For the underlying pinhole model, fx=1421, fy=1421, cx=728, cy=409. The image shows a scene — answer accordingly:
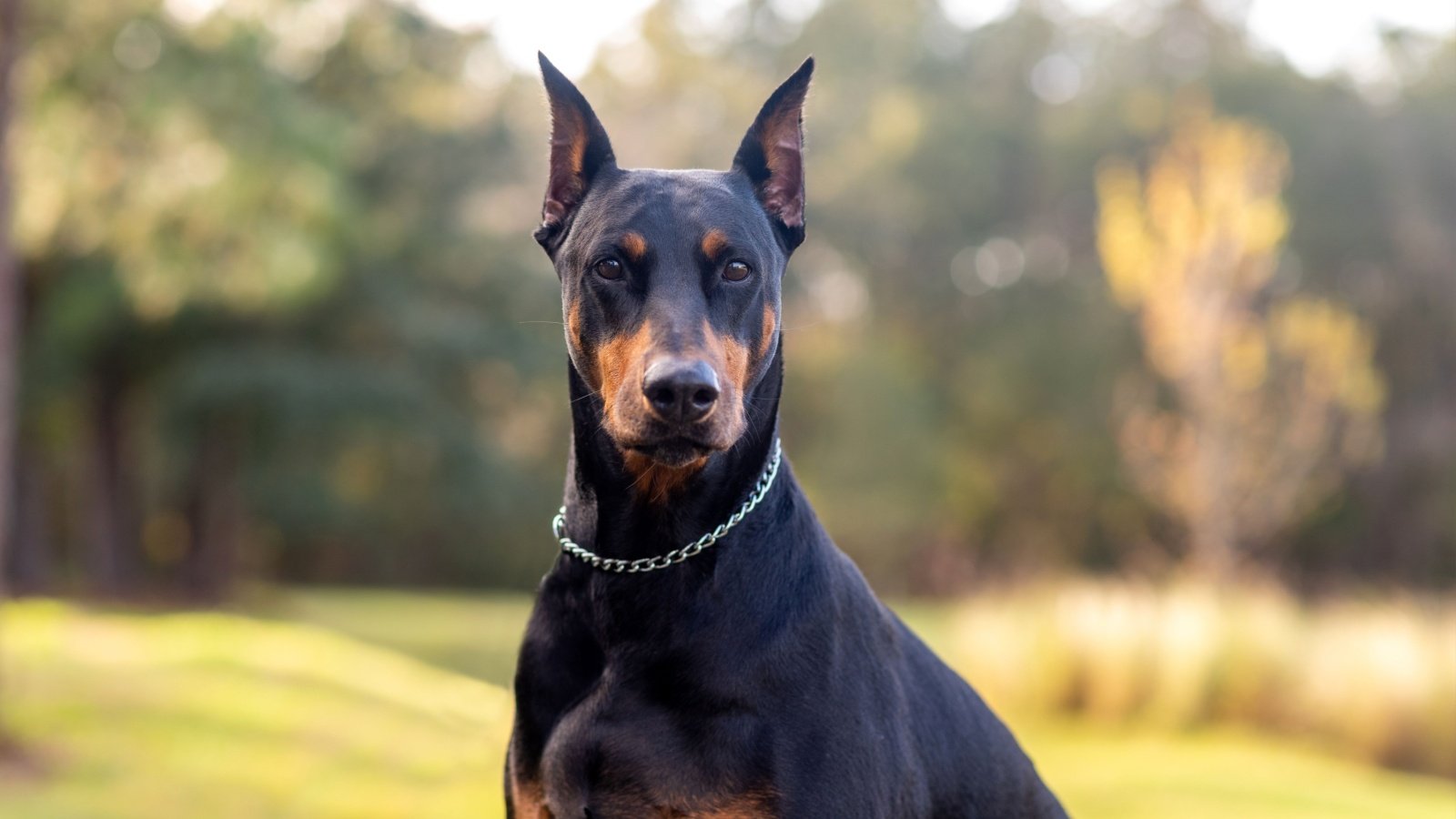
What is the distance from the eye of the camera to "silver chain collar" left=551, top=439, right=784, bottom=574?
9.25ft

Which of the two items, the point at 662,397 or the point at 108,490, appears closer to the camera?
the point at 662,397

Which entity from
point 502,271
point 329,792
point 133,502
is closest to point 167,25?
point 329,792

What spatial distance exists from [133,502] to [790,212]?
2440 centimetres

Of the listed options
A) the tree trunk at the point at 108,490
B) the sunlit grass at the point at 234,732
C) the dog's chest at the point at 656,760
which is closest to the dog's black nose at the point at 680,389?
the dog's chest at the point at 656,760

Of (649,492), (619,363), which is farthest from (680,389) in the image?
(649,492)

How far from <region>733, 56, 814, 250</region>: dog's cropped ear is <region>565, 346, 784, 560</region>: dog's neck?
0.45m

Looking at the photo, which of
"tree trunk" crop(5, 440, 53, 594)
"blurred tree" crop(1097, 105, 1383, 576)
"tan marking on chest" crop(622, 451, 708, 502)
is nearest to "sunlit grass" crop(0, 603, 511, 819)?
"tan marking on chest" crop(622, 451, 708, 502)

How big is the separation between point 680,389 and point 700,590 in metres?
0.43

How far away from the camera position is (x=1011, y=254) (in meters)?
31.6

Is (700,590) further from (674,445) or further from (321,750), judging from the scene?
(321,750)

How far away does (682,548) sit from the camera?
2834 mm

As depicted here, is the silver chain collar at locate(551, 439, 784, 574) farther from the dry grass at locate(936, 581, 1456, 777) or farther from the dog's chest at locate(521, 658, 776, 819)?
the dry grass at locate(936, 581, 1456, 777)

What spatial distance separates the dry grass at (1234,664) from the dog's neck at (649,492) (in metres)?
9.14

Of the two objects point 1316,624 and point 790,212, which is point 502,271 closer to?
point 1316,624
